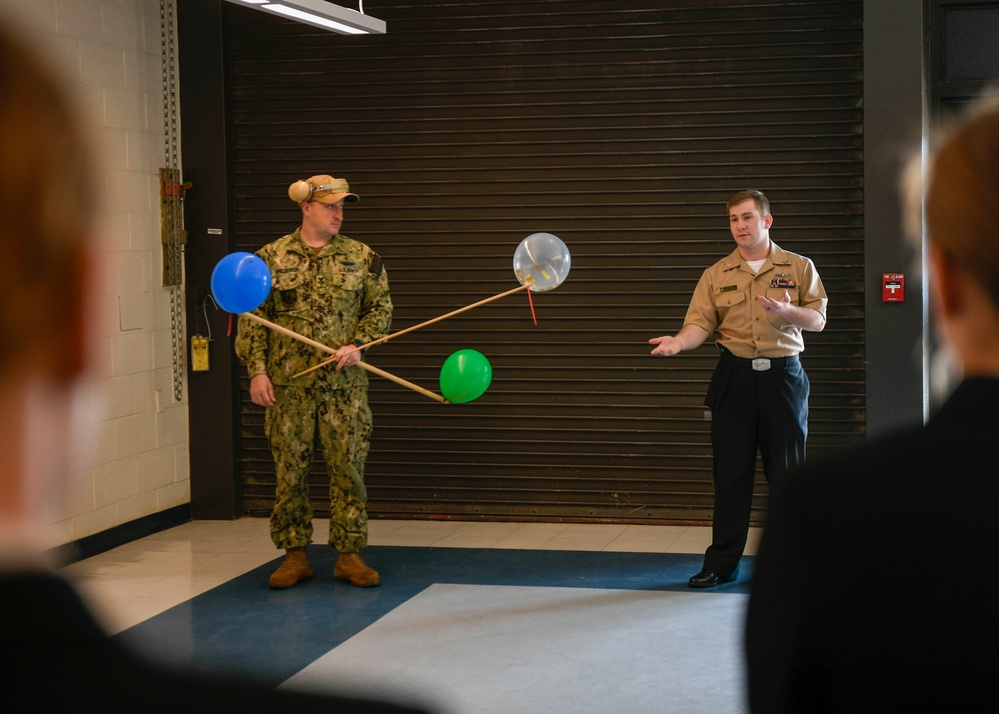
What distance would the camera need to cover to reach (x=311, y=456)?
17.0 feet

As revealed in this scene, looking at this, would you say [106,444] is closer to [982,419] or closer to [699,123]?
[699,123]

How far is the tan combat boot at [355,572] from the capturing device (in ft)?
16.9

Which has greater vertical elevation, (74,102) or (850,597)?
(74,102)

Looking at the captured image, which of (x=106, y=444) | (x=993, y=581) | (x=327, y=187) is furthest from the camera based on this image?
(x=106, y=444)

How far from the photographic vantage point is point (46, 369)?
46cm

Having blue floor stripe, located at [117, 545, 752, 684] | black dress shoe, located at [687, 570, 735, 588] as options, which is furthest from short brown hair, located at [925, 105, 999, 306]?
black dress shoe, located at [687, 570, 735, 588]

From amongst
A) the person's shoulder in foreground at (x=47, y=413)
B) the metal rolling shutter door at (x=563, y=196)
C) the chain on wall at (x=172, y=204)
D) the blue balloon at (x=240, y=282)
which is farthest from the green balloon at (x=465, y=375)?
the person's shoulder in foreground at (x=47, y=413)

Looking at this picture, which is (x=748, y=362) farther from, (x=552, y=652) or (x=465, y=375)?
(x=552, y=652)

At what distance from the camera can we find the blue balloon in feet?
15.5

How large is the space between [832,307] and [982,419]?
5545mm

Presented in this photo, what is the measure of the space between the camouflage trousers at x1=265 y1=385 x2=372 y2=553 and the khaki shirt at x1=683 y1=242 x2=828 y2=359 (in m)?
1.81

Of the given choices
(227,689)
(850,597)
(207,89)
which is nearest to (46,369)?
(227,689)

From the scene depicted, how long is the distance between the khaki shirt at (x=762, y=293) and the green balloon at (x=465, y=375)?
1.16m

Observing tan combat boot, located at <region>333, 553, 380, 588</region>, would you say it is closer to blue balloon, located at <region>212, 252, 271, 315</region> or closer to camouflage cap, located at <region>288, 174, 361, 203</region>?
blue balloon, located at <region>212, 252, 271, 315</region>
